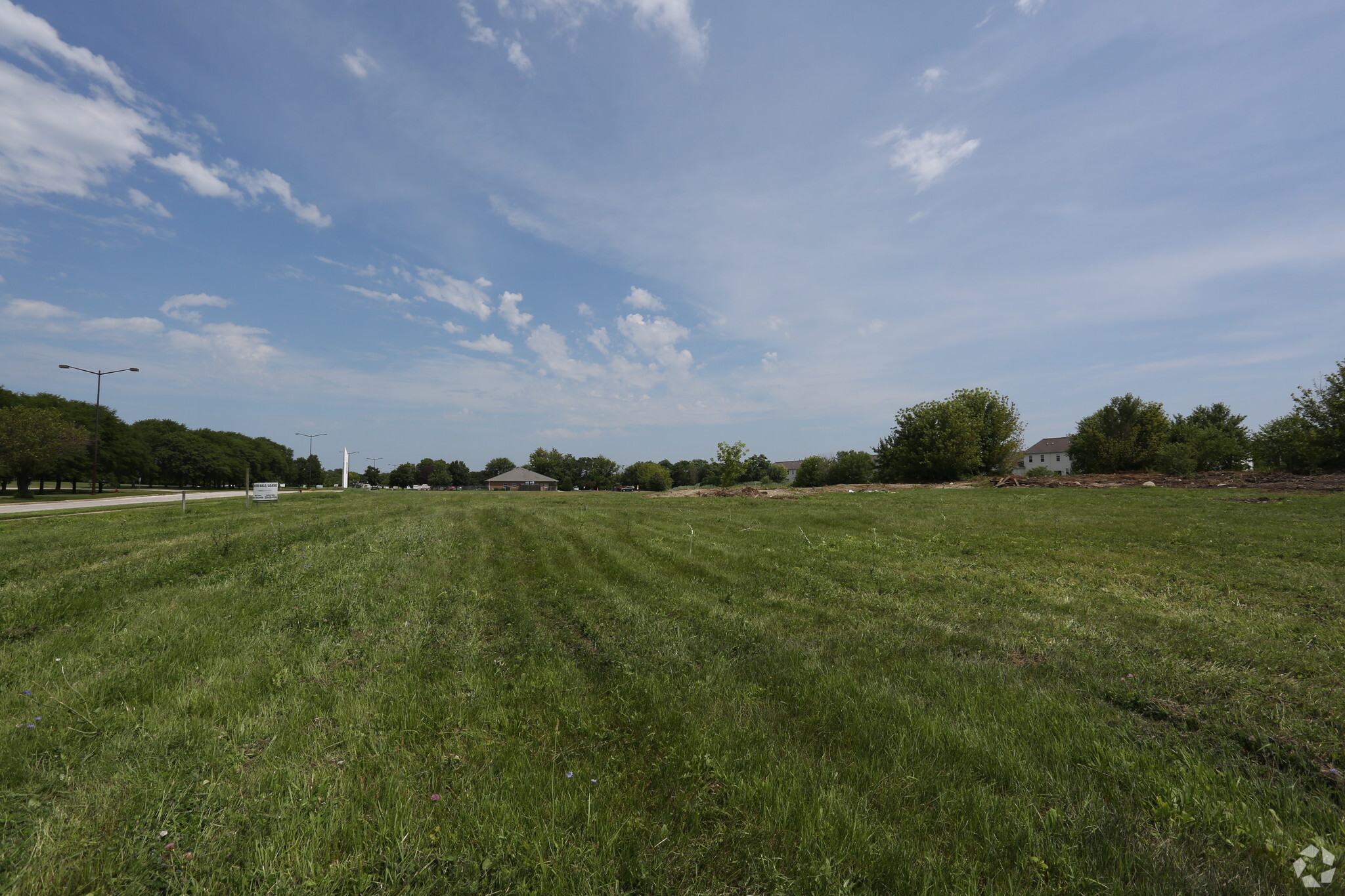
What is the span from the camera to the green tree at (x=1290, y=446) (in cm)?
3031

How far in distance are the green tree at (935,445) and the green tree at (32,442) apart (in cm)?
7707

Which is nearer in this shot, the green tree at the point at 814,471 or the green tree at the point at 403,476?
the green tree at the point at 814,471

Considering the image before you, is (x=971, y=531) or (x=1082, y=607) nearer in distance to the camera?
(x=1082, y=607)

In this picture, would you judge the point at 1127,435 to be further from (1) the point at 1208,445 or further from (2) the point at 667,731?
(2) the point at 667,731

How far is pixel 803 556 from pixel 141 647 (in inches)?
441

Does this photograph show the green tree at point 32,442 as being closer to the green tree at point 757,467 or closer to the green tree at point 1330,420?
the green tree at point 1330,420

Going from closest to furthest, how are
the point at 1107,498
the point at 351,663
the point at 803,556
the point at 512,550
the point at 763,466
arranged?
the point at 351,663, the point at 803,556, the point at 512,550, the point at 1107,498, the point at 763,466

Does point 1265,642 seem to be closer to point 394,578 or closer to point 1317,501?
point 394,578

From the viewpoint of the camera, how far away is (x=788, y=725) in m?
4.36

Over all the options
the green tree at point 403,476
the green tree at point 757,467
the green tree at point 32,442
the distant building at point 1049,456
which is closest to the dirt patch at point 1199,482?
the green tree at point 32,442

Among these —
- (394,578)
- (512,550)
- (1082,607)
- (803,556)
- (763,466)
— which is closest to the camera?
(1082,607)

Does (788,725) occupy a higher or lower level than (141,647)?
lower

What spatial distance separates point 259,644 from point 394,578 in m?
3.61

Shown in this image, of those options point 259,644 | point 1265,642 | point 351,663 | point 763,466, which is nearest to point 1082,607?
point 1265,642
